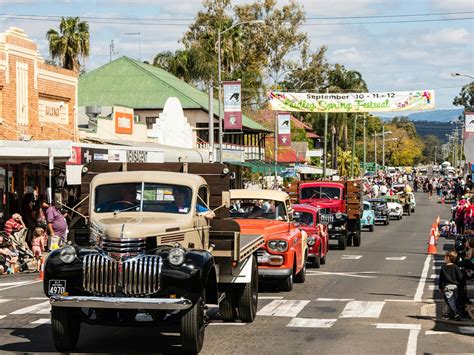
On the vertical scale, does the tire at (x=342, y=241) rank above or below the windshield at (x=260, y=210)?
below

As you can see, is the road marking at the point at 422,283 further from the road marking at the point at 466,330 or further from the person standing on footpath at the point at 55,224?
the person standing on footpath at the point at 55,224

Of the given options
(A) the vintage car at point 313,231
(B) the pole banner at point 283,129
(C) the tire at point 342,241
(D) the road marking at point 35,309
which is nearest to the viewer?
(D) the road marking at point 35,309

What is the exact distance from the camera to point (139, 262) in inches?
471

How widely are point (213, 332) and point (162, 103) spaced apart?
46.5 metres

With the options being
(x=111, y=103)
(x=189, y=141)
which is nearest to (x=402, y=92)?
(x=189, y=141)

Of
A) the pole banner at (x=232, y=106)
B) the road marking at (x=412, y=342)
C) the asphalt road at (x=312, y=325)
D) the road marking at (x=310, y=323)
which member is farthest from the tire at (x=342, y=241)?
the road marking at (x=412, y=342)

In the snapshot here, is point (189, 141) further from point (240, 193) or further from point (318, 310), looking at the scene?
point (318, 310)

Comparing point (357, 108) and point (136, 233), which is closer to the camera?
point (136, 233)

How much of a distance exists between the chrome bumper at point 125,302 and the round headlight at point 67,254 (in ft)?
1.76

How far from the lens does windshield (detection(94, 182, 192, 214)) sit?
43.7 ft

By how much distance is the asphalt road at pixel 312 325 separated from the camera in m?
13.1

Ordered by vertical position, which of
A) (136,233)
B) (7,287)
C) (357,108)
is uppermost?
(357,108)

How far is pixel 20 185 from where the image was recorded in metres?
34.9

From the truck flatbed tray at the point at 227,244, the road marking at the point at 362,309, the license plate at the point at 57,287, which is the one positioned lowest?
the road marking at the point at 362,309
